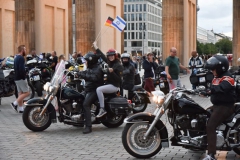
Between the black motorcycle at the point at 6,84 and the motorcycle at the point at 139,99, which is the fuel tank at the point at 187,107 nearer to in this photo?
the motorcycle at the point at 139,99

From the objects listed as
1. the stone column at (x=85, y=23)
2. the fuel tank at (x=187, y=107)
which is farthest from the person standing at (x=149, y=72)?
the stone column at (x=85, y=23)

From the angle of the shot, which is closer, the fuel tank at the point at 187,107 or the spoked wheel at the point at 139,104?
the fuel tank at the point at 187,107

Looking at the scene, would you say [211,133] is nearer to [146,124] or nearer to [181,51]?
[146,124]

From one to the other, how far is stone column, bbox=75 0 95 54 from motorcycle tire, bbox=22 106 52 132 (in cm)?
1698

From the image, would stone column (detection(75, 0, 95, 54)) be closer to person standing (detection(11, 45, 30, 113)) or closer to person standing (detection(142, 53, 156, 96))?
person standing (detection(142, 53, 156, 96))

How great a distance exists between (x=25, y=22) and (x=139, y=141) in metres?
17.6

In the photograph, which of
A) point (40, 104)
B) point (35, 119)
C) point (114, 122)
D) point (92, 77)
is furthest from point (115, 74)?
point (35, 119)

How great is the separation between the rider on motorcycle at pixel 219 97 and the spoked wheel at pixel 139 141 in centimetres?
95

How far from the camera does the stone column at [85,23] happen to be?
2678 centimetres

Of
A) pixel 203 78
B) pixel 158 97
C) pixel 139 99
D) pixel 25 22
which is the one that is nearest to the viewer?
pixel 158 97

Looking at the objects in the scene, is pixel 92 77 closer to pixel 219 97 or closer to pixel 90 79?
pixel 90 79

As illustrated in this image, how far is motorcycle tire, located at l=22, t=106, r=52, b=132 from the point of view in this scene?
10.2 metres

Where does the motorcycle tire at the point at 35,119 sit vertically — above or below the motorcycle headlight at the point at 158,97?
below

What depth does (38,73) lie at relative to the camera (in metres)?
17.3
